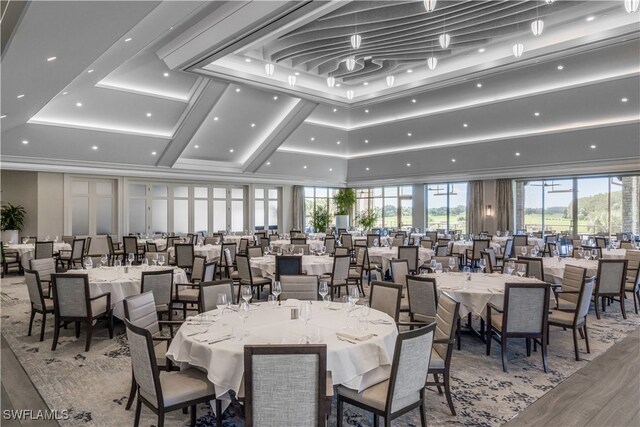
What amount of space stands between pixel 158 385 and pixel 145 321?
3.89 feet

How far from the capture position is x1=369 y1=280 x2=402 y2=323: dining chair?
4168 millimetres

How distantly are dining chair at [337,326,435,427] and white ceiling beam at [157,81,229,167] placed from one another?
9881 millimetres

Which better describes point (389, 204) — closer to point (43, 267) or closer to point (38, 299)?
point (43, 267)

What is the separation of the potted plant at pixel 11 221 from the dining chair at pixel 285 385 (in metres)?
13.8

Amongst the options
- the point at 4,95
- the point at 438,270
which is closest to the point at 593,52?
the point at 438,270

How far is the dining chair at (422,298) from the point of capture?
15.4 feet

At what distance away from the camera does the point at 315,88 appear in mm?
13117

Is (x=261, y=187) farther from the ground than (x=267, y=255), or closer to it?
farther from the ground

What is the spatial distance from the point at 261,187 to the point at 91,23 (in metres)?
14.6

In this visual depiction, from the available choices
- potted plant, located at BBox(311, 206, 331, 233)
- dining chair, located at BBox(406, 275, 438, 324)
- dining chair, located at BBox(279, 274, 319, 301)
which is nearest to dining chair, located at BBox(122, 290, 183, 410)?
dining chair, located at BBox(279, 274, 319, 301)

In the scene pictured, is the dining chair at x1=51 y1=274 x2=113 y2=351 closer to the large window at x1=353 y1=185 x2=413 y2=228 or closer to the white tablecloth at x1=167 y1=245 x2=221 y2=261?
the white tablecloth at x1=167 y1=245 x2=221 y2=261

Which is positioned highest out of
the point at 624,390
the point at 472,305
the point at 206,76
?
the point at 206,76

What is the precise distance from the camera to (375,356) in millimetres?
2918

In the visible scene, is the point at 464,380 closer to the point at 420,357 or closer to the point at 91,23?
the point at 420,357
